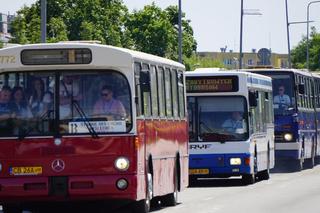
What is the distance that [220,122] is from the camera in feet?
108

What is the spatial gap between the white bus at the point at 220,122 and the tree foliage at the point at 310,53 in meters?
122

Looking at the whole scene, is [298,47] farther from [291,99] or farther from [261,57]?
[291,99]

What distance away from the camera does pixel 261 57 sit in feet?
240

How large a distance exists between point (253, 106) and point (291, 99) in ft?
29.6

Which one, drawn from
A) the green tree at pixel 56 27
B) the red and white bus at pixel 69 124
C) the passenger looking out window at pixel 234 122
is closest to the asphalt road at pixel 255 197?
the passenger looking out window at pixel 234 122

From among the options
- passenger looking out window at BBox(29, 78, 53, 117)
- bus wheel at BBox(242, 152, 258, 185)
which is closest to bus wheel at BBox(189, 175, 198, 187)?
bus wheel at BBox(242, 152, 258, 185)

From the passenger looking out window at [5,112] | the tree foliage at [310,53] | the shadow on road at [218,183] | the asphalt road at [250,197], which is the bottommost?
the asphalt road at [250,197]

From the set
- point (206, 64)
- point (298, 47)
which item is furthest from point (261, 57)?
point (298, 47)

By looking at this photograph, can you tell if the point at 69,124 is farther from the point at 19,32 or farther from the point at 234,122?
the point at 19,32

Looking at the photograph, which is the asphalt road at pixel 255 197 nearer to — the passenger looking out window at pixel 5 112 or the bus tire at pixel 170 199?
the bus tire at pixel 170 199

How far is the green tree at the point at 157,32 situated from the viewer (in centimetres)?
9000

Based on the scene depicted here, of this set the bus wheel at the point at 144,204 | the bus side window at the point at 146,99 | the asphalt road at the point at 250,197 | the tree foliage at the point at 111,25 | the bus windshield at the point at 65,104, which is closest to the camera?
the bus windshield at the point at 65,104

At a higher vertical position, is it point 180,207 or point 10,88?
point 10,88

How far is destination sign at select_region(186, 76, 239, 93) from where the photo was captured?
32.9 metres
